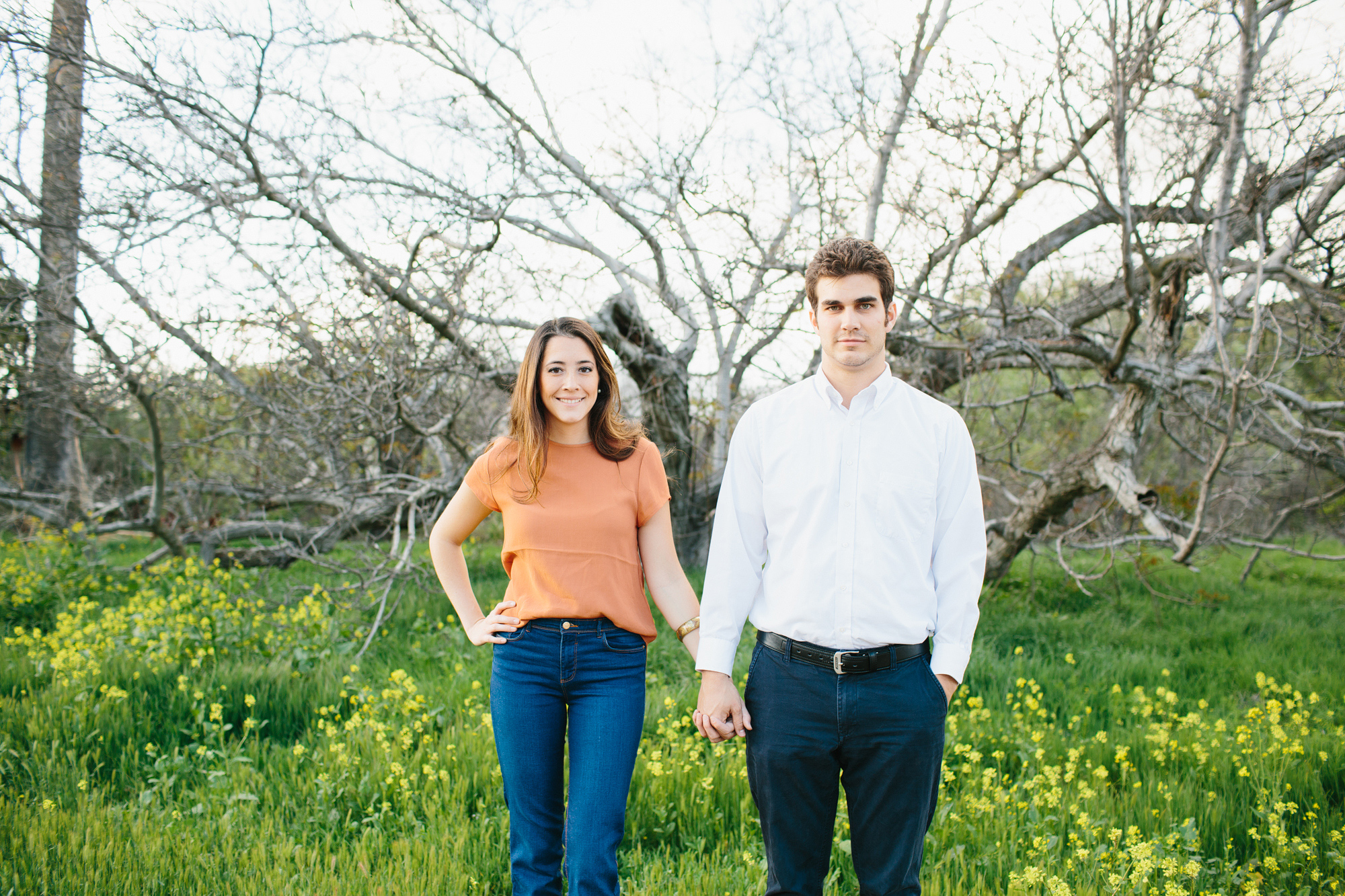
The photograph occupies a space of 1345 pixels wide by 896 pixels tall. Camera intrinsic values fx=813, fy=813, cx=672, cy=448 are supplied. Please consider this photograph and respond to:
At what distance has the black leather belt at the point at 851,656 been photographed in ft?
6.84

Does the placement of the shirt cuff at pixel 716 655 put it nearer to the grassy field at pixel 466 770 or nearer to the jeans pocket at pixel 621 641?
the jeans pocket at pixel 621 641

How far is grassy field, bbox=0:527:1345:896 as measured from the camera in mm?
2887

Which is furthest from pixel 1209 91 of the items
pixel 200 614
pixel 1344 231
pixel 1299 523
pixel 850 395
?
pixel 1299 523

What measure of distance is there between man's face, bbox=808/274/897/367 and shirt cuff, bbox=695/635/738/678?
843 millimetres

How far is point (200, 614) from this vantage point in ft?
19.4

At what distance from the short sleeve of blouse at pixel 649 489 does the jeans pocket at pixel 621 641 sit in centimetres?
34

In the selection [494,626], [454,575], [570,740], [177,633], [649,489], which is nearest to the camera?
[570,740]

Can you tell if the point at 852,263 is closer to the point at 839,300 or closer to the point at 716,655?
the point at 839,300

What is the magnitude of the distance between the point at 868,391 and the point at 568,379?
91cm

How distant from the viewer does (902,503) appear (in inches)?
86.4

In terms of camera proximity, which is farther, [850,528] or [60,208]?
[60,208]

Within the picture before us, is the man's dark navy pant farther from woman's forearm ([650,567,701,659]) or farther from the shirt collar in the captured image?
the shirt collar

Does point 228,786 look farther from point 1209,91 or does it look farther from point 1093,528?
point 1093,528

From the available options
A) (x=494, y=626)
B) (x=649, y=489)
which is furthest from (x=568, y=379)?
(x=494, y=626)
